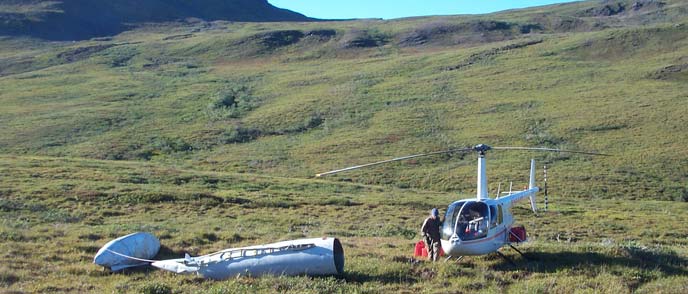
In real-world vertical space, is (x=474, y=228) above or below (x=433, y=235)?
above

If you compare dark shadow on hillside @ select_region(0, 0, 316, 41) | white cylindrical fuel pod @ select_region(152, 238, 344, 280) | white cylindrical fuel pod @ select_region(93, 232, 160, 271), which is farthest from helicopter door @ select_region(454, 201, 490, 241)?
dark shadow on hillside @ select_region(0, 0, 316, 41)

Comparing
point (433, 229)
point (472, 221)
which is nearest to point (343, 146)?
point (433, 229)

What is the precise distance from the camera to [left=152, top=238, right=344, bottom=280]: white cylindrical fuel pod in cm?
1309

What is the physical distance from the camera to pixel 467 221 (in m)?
14.6

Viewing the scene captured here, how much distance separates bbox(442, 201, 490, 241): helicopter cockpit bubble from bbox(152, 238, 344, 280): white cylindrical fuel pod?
2657 millimetres

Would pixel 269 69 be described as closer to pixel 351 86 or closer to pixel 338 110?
pixel 351 86

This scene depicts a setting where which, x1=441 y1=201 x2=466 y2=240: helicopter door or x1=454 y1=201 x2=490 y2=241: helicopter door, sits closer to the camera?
x1=454 y1=201 x2=490 y2=241: helicopter door

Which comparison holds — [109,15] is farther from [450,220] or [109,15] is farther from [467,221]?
[467,221]

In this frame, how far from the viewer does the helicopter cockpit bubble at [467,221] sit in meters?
14.4

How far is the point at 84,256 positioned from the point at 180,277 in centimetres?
364

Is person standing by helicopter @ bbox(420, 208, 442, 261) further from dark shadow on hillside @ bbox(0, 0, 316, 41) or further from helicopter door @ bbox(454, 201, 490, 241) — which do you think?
dark shadow on hillside @ bbox(0, 0, 316, 41)

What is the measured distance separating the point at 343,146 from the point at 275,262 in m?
37.7

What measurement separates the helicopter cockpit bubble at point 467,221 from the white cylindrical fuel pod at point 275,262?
2657 mm

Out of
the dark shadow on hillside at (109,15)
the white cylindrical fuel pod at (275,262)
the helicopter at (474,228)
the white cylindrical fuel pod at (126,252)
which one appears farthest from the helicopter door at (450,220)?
the dark shadow on hillside at (109,15)
